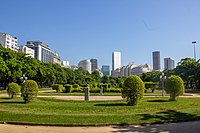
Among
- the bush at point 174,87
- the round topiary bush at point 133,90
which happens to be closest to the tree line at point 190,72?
the bush at point 174,87

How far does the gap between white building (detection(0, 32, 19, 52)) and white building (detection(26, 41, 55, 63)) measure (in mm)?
19457

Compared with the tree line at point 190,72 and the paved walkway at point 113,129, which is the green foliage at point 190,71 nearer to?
the tree line at point 190,72

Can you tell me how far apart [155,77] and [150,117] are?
7538 cm

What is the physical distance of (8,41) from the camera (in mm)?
141375

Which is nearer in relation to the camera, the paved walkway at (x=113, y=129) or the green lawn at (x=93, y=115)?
the paved walkway at (x=113, y=129)

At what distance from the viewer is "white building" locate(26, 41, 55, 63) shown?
556 ft

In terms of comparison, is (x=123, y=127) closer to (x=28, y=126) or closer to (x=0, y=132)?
(x=28, y=126)

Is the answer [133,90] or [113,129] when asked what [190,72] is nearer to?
[133,90]

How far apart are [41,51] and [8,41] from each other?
35.9 meters

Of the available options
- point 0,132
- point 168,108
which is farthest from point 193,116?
point 0,132

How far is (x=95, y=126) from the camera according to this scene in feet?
40.6

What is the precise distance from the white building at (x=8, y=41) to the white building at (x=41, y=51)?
19457 mm

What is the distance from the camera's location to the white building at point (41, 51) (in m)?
169

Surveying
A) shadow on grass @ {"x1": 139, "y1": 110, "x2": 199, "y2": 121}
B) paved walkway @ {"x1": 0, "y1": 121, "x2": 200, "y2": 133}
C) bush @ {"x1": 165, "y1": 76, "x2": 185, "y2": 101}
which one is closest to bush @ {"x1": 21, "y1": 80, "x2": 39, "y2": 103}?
paved walkway @ {"x1": 0, "y1": 121, "x2": 200, "y2": 133}
